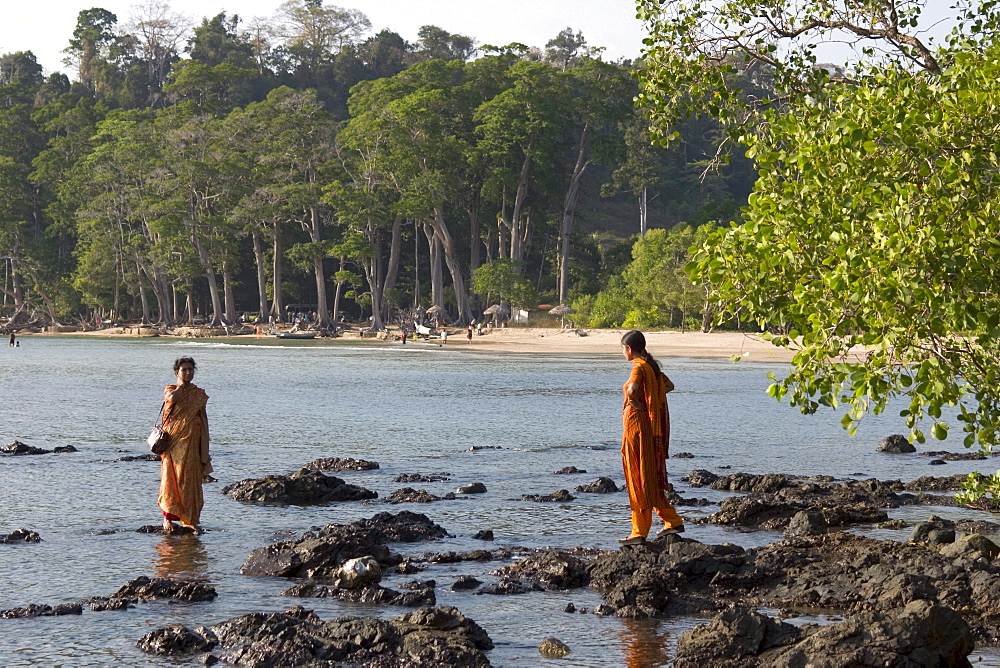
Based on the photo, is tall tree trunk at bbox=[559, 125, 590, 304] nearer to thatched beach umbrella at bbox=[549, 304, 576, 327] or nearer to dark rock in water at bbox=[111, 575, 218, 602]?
thatched beach umbrella at bbox=[549, 304, 576, 327]

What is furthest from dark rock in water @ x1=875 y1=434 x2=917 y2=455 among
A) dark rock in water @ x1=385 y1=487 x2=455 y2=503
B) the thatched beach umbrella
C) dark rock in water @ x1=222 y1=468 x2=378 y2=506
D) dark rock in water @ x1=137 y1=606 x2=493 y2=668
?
the thatched beach umbrella

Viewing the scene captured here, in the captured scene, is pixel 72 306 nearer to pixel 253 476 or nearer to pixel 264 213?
pixel 264 213

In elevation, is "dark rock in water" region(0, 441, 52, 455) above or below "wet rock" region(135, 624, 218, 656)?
below

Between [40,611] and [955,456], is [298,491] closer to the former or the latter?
[40,611]

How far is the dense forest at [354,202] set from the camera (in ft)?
230

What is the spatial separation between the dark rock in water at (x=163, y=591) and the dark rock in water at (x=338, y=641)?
1032mm

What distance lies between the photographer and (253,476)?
16.3 m

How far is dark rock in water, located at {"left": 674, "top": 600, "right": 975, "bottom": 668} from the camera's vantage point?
20.0 feet

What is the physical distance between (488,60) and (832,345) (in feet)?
237

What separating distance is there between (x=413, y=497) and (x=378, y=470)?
3.25 metres

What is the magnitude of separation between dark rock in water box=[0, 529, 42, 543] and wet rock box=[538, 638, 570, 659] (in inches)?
239

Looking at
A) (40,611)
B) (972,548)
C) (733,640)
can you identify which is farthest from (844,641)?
(40,611)

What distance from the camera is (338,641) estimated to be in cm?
712

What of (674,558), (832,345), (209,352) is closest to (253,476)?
(674,558)
